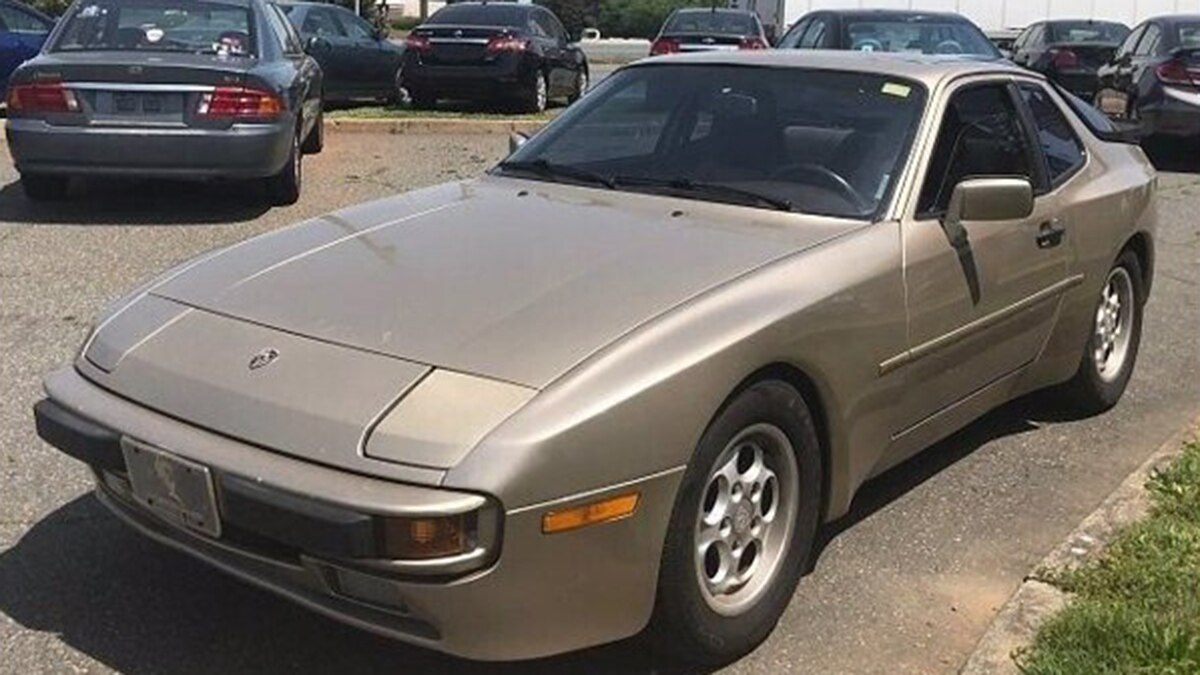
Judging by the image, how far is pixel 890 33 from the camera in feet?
42.8

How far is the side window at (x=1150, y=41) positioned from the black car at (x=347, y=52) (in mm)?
8102

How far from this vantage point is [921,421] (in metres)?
4.00

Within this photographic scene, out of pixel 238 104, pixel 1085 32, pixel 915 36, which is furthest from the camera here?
pixel 1085 32

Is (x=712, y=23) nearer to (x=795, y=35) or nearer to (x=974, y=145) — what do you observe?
(x=795, y=35)

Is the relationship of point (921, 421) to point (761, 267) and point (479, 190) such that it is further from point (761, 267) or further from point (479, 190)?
point (479, 190)

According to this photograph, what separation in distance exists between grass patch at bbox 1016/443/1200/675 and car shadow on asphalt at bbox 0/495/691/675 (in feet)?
3.13

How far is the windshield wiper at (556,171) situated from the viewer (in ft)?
14.2

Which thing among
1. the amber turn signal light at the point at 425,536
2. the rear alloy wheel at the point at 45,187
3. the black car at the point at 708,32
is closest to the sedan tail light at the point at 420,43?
the black car at the point at 708,32

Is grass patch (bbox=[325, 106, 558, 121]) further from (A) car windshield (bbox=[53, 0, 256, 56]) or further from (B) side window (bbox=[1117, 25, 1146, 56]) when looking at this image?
(B) side window (bbox=[1117, 25, 1146, 56])

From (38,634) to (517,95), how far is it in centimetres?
1239

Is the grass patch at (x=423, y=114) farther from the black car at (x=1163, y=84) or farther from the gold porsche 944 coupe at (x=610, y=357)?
the gold porsche 944 coupe at (x=610, y=357)

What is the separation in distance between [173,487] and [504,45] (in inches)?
490

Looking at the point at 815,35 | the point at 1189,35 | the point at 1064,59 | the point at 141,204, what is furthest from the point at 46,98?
the point at 1064,59

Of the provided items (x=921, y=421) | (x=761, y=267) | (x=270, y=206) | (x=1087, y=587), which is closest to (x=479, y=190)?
(x=761, y=267)
